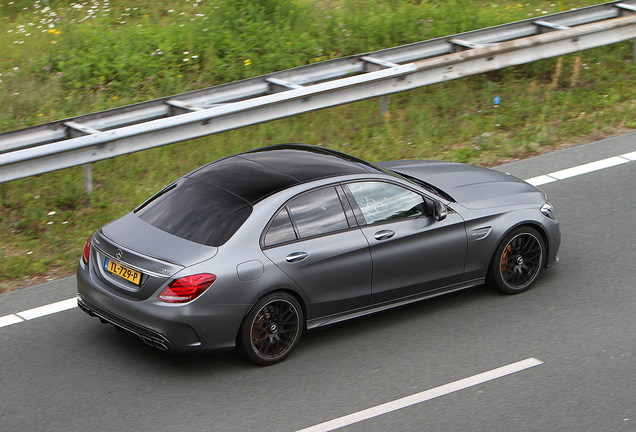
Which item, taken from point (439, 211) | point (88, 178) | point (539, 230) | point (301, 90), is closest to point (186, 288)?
point (439, 211)

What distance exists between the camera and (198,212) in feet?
20.8

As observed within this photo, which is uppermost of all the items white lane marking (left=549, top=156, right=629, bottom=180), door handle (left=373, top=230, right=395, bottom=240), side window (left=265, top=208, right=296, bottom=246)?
side window (left=265, top=208, right=296, bottom=246)

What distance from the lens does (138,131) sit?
364 inches

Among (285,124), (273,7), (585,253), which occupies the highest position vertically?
(273,7)

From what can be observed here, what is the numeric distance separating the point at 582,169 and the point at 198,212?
5.86m

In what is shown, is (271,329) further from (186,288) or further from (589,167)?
(589,167)

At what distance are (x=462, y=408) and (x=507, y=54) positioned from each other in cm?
728

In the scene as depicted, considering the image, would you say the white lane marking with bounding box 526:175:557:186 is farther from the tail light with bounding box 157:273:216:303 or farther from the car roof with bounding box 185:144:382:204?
the tail light with bounding box 157:273:216:303

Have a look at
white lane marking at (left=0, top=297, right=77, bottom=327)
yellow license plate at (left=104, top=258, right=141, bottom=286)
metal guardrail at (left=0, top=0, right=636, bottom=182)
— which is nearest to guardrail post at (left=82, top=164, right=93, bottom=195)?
metal guardrail at (left=0, top=0, right=636, bottom=182)

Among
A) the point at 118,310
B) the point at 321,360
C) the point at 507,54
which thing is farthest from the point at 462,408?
the point at 507,54

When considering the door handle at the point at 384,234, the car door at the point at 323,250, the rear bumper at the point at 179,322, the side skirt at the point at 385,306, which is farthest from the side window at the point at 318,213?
the rear bumper at the point at 179,322

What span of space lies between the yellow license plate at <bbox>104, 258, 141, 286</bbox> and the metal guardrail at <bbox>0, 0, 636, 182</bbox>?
119 inches

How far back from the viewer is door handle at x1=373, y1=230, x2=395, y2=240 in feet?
21.9

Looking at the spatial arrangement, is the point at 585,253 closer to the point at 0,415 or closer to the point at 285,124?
the point at 285,124
